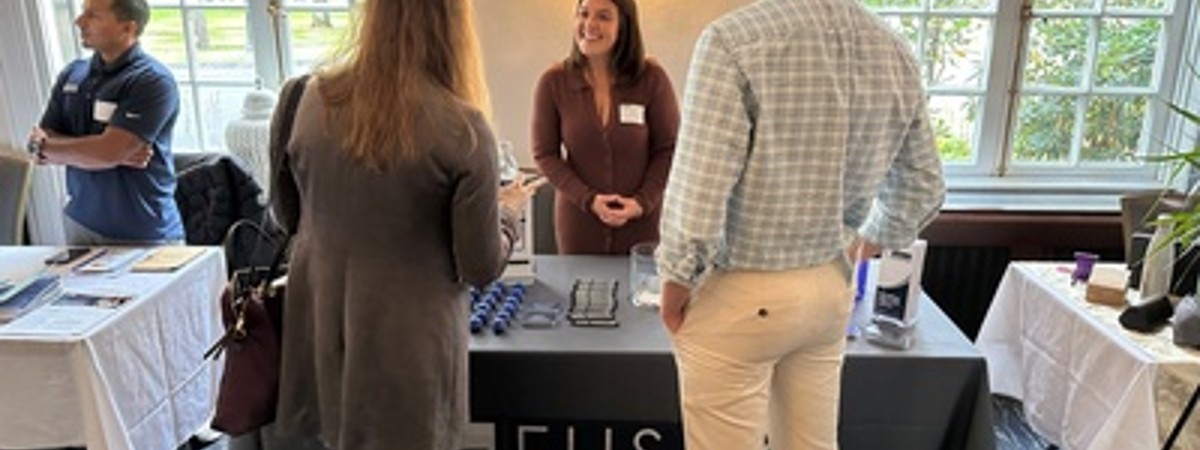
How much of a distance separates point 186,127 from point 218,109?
15 centimetres

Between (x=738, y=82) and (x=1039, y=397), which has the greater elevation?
(x=738, y=82)

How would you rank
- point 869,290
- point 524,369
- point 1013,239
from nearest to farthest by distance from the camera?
point 524,369 < point 869,290 < point 1013,239

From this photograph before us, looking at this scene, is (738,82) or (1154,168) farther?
(1154,168)

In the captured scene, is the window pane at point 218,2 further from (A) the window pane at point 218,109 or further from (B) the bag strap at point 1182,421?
(B) the bag strap at point 1182,421

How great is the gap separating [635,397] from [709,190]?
2.02 feet

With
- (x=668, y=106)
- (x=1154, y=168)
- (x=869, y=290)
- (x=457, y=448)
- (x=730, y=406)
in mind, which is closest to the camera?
(x=730, y=406)

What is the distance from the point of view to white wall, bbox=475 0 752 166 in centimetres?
293

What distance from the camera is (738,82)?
3.75ft

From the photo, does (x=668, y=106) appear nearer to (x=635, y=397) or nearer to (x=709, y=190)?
(x=635, y=397)

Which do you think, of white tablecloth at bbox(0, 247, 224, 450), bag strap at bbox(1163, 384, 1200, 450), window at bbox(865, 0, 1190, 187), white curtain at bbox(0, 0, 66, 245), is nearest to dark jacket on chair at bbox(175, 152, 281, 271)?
white tablecloth at bbox(0, 247, 224, 450)

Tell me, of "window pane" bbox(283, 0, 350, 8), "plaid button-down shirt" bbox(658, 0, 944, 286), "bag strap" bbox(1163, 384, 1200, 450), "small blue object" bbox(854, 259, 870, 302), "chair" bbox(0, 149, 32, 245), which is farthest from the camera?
"window pane" bbox(283, 0, 350, 8)

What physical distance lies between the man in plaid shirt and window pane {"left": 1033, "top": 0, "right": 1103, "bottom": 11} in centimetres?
206

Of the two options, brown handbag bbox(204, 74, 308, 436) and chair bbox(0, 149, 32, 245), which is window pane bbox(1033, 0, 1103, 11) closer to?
brown handbag bbox(204, 74, 308, 436)

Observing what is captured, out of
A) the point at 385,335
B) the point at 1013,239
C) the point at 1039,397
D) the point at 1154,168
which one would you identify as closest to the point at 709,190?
the point at 385,335
